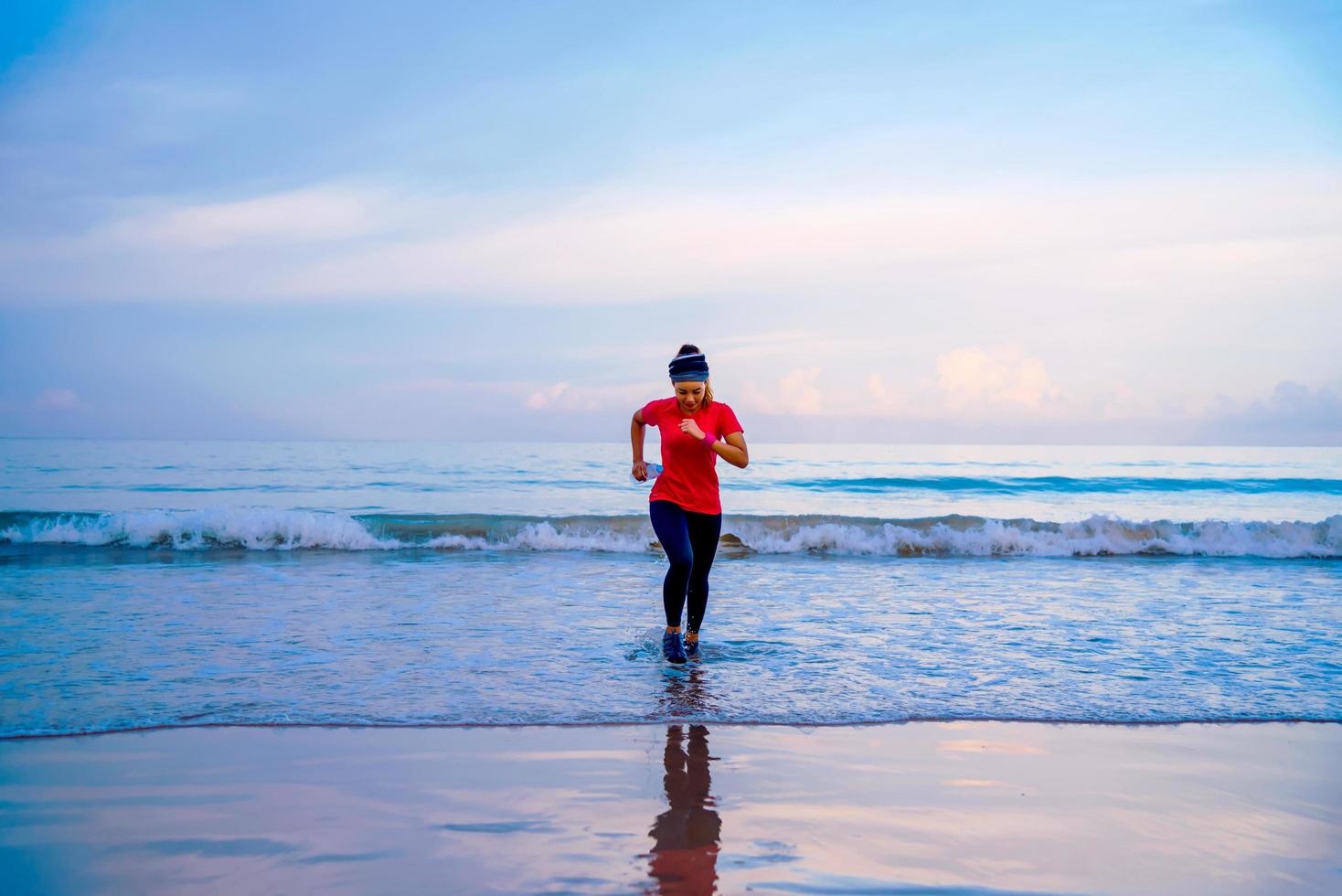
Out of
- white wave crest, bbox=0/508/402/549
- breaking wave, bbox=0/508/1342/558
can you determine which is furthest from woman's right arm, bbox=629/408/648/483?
white wave crest, bbox=0/508/402/549

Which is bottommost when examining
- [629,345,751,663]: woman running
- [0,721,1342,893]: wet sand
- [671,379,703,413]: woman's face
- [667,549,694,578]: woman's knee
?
[0,721,1342,893]: wet sand

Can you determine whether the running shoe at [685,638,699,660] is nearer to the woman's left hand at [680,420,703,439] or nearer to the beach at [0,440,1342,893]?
the beach at [0,440,1342,893]

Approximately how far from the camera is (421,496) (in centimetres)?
2477

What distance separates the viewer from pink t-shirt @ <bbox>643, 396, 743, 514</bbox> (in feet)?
20.7

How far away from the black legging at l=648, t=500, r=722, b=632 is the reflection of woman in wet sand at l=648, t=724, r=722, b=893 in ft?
6.62

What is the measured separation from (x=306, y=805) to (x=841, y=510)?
20340 mm

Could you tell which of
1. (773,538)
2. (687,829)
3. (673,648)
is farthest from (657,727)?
(773,538)

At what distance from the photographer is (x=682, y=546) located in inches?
250

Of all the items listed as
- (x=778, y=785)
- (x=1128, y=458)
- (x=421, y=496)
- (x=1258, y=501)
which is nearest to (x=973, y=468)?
(x=1258, y=501)

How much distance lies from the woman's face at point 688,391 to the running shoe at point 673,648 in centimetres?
165

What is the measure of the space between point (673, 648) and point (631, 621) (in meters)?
1.75

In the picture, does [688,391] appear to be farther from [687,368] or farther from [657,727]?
[657,727]

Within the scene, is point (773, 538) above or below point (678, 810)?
below

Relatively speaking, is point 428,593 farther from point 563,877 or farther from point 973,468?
point 973,468
